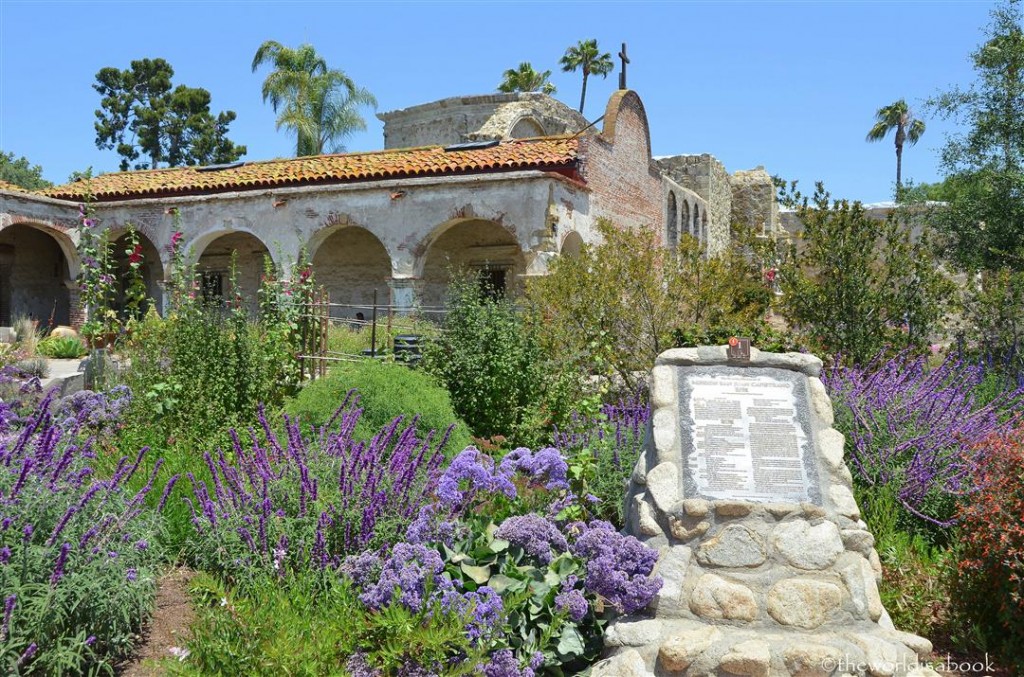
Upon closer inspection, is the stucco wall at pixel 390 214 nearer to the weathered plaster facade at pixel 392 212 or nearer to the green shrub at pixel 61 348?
the weathered plaster facade at pixel 392 212

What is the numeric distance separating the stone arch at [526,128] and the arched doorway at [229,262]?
7.54 m

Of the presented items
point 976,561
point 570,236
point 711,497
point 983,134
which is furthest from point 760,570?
point 570,236

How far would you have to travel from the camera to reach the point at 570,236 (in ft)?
55.3

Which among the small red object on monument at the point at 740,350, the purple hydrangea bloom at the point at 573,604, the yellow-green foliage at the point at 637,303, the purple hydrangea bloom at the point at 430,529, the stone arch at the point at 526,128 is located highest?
the stone arch at the point at 526,128

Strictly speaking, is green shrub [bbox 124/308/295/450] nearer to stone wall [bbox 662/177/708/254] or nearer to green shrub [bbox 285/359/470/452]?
green shrub [bbox 285/359/470/452]

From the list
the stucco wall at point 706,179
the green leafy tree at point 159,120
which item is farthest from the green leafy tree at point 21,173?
the stucco wall at point 706,179

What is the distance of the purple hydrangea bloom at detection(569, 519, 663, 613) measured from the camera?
157 inches

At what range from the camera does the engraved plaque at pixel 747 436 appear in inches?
176

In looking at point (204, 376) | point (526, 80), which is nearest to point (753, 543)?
point (204, 376)

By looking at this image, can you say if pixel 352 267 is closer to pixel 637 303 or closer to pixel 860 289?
pixel 637 303

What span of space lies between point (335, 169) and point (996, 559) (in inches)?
608

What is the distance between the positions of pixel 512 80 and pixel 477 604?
36124 millimetres

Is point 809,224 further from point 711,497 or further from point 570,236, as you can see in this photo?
point 570,236

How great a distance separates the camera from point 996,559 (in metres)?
4.17
